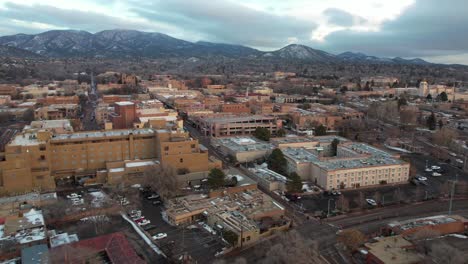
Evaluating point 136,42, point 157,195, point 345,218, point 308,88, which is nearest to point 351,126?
point 345,218

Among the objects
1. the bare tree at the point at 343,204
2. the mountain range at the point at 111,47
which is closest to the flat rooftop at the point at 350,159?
the bare tree at the point at 343,204

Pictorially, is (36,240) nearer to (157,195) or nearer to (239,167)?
(157,195)

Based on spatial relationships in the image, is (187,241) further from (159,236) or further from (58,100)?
(58,100)

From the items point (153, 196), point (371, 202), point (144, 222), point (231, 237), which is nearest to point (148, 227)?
point (144, 222)

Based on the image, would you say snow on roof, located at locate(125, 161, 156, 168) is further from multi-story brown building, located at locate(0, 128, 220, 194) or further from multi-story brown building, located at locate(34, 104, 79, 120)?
multi-story brown building, located at locate(34, 104, 79, 120)

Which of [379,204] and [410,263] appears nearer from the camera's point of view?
[410,263]

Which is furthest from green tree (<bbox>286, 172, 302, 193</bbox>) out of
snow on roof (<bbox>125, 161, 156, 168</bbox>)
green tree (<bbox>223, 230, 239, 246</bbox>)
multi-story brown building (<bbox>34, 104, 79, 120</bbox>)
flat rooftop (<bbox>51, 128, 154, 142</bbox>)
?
multi-story brown building (<bbox>34, 104, 79, 120</bbox>)

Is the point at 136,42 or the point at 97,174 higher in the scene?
the point at 136,42
